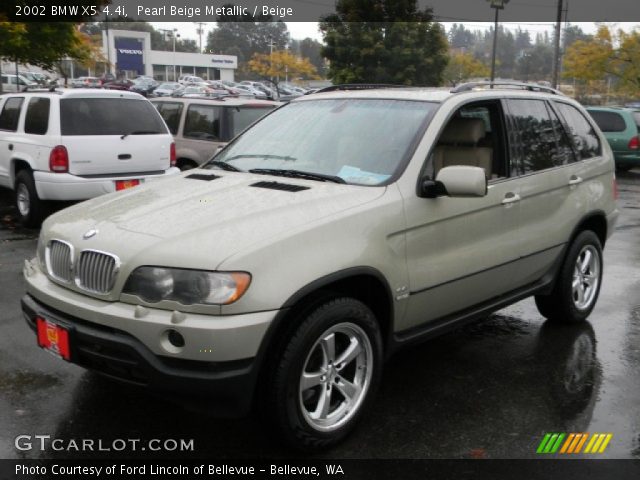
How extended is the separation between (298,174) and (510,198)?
142 centimetres

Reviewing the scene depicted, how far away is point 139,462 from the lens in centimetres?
338

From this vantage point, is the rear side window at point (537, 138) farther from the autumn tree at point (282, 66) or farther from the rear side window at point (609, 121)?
the autumn tree at point (282, 66)

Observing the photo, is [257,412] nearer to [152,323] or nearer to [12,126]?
[152,323]

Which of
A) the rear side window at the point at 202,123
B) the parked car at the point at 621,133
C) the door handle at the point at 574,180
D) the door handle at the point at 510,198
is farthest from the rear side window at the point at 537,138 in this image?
the parked car at the point at 621,133

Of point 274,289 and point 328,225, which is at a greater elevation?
point 328,225

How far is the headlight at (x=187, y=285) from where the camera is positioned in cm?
305

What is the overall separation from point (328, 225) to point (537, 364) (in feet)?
7.10

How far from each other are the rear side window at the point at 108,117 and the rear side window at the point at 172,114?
1828 mm

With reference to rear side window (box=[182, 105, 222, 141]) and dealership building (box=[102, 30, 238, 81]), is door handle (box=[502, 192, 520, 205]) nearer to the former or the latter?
rear side window (box=[182, 105, 222, 141])

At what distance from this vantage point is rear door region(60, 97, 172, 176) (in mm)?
8492

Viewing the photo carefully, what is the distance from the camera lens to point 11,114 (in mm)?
9641

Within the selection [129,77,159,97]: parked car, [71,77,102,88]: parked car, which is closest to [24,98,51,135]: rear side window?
[129,77,159,97]: parked car

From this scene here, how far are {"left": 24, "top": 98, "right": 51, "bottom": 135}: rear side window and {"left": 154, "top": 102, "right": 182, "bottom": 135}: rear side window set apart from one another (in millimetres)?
2315

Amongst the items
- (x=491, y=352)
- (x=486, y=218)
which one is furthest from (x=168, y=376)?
(x=491, y=352)
